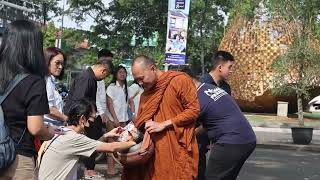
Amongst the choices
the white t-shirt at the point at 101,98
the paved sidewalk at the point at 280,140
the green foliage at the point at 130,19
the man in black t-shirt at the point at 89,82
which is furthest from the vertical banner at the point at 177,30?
the green foliage at the point at 130,19

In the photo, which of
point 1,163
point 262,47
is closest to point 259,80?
point 262,47

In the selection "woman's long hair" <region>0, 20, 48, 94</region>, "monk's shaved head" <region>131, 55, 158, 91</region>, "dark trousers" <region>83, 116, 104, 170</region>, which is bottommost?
"dark trousers" <region>83, 116, 104, 170</region>

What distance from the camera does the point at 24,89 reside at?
11.9 ft

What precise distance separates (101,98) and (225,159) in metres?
3.70

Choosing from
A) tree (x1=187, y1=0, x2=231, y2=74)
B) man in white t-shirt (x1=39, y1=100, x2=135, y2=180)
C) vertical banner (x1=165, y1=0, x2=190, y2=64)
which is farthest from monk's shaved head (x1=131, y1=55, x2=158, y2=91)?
tree (x1=187, y1=0, x2=231, y2=74)

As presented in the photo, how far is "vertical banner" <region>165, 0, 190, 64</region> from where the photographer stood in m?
16.2

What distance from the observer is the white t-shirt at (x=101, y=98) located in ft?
28.6

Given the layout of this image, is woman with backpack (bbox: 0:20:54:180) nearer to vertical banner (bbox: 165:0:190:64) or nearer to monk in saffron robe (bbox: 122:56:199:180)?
monk in saffron robe (bbox: 122:56:199:180)

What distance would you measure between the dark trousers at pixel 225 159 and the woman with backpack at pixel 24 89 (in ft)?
6.83

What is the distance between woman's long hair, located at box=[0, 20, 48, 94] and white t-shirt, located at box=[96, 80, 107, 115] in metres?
4.99

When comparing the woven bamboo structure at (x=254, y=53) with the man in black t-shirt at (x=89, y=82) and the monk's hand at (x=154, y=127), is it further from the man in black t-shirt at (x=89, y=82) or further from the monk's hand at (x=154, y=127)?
the monk's hand at (x=154, y=127)

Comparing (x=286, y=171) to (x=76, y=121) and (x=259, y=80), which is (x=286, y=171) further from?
(x=259, y=80)

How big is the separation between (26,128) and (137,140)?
48.8 inches

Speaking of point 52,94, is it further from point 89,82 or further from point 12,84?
point 12,84
